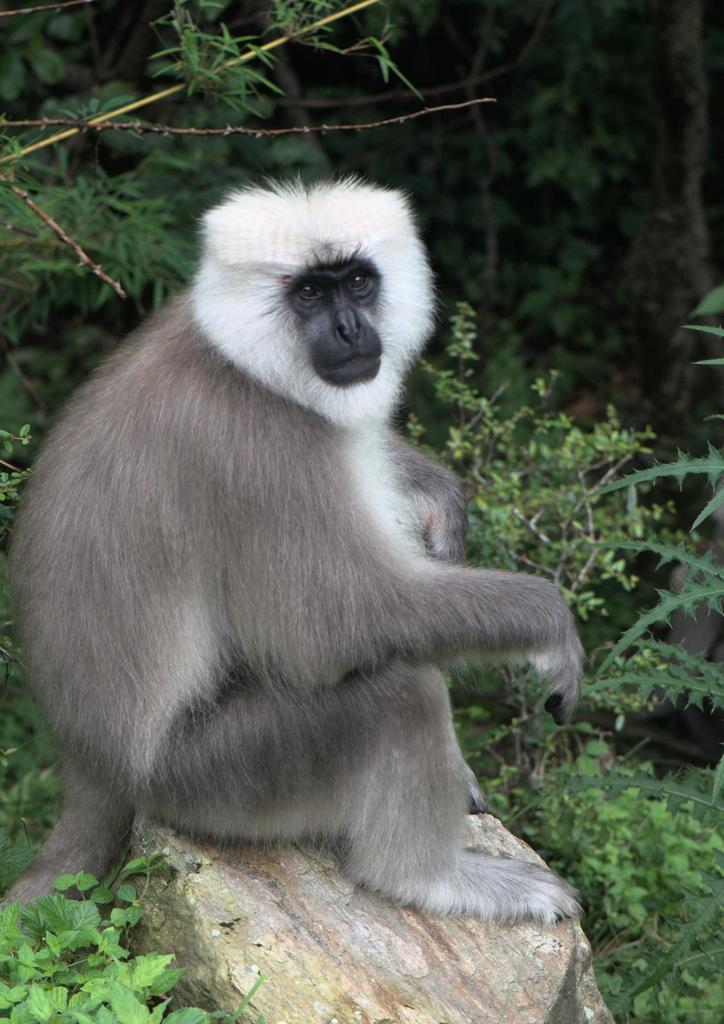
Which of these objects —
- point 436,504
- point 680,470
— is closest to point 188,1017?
point 680,470

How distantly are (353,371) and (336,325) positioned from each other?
0.44ft

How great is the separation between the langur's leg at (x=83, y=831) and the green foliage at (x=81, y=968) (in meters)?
0.14

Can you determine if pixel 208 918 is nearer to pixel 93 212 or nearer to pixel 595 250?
pixel 93 212

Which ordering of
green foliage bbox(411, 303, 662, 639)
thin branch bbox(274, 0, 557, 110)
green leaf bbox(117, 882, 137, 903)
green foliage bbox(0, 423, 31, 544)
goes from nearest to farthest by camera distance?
green leaf bbox(117, 882, 137, 903) < green foliage bbox(0, 423, 31, 544) < green foliage bbox(411, 303, 662, 639) < thin branch bbox(274, 0, 557, 110)

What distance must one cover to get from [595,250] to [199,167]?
3.26 meters

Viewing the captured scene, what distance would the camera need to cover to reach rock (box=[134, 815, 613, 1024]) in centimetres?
344

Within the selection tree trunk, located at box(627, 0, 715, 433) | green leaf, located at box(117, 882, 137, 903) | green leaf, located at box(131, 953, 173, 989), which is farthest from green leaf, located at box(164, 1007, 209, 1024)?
tree trunk, located at box(627, 0, 715, 433)

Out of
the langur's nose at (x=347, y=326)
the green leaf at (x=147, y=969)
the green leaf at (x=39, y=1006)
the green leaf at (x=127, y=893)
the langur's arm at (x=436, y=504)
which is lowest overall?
the green leaf at (x=127, y=893)

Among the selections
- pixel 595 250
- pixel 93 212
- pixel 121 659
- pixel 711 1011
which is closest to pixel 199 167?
pixel 93 212

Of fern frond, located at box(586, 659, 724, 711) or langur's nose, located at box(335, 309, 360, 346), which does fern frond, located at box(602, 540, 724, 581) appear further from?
langur's nose, located at box(335, 309, 360, 346)

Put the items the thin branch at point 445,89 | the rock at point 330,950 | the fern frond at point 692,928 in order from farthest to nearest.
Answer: the thin branch at point 445,89, the fern frond at point 692,928, the rock at point 330,950

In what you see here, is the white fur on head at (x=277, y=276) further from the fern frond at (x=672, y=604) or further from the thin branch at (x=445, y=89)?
the thin branch at (x=445, y=89)

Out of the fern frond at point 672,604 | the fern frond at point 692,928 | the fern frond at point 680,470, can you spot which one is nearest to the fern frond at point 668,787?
the fern frond at point 692,928

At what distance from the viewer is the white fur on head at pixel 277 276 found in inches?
142
